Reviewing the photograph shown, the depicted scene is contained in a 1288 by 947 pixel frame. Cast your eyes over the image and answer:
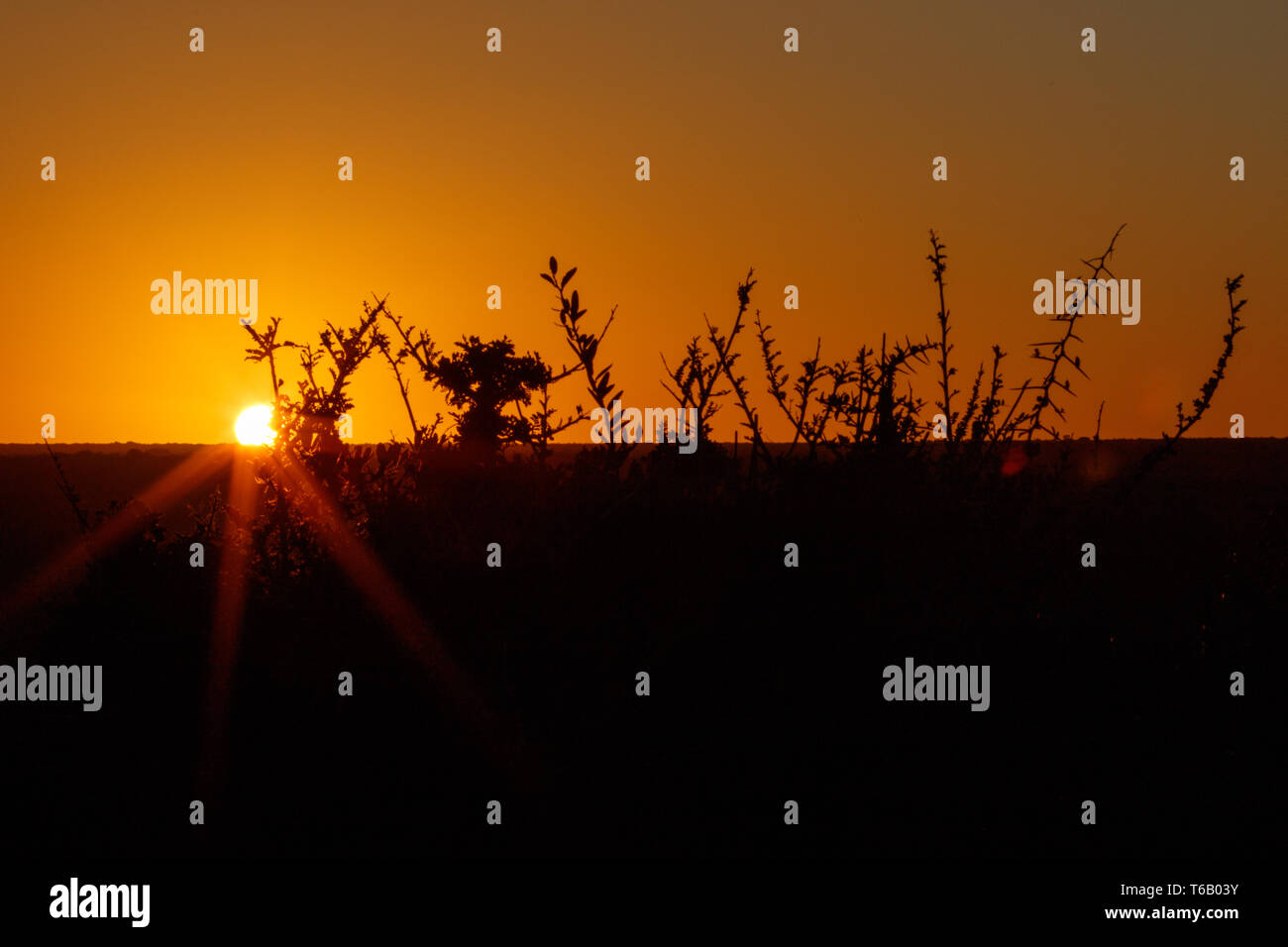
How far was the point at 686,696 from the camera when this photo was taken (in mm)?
3309

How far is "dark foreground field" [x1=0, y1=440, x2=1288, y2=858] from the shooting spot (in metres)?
3.23

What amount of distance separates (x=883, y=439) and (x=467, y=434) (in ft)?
5.76

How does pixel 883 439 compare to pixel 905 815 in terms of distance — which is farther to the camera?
pixel 883 439

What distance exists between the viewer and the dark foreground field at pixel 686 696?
127 inches

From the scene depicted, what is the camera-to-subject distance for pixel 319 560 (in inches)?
149
